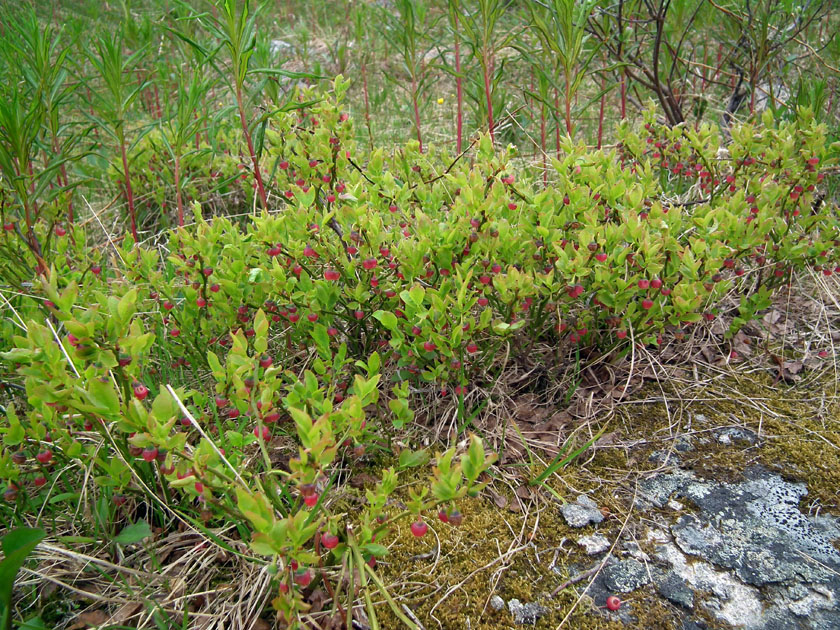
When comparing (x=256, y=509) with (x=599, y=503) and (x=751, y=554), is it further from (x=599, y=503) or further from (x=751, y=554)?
(x=751, y=554)

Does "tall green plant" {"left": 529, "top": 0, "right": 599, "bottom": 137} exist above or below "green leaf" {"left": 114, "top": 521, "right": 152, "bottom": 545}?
above

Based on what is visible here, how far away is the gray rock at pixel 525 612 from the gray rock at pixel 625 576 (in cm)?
18

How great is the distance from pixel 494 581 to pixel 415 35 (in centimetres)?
293

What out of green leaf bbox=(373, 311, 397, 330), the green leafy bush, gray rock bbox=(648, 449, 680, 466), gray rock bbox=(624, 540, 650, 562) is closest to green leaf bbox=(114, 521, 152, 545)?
the green leafy bush

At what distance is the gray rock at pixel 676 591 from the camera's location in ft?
4.49

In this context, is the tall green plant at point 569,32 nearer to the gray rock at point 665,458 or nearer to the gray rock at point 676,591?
the gray rock at point 665,458

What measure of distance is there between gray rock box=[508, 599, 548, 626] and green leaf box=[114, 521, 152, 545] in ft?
2.94

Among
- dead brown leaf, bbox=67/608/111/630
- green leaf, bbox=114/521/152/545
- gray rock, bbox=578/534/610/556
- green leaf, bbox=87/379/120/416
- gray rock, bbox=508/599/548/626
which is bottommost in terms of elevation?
dead brown leaf, bbox=67/608/111/630

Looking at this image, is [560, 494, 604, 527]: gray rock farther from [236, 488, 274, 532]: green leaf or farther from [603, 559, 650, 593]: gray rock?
[236, 488, 274, 532]: green leaf

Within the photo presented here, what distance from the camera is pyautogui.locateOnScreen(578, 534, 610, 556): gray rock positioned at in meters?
1.51

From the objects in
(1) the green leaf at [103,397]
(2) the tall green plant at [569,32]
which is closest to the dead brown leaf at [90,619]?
(1) the green leaf at [103,397]

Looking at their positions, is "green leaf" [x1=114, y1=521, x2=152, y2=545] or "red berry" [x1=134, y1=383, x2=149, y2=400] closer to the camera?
"red berry" [x1=134, y1=383, x2=149, y2=400]

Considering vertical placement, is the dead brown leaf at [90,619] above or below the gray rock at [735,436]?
below

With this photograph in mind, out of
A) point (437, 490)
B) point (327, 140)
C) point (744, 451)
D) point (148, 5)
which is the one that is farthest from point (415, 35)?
point (148, 5)
